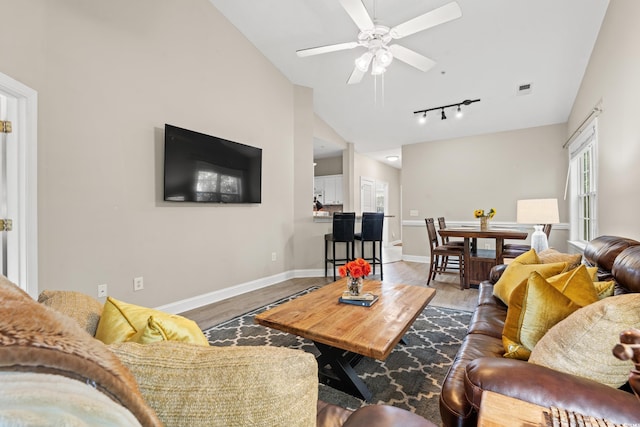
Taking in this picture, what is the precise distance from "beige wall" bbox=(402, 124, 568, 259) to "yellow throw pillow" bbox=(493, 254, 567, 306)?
3813mm

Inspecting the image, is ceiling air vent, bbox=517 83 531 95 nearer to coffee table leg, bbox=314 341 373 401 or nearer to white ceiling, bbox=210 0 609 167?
white ceiling, bbox=210 0 609 167

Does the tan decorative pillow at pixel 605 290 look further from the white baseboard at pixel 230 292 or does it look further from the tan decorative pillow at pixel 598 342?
the white baseboard at pixel 230 292

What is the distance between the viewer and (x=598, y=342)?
859 mm

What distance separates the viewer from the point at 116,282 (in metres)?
2.46

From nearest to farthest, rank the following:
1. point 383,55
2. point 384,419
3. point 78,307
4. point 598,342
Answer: point 384,419 < point 598,342 < point 78,307 < point 383,55

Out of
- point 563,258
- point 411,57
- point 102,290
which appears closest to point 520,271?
point 563,258

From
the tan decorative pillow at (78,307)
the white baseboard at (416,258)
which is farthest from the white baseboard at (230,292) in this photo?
the white baseboard at (416,258)

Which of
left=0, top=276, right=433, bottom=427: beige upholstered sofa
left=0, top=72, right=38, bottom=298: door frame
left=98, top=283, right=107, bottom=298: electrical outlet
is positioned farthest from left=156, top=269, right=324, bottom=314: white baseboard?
left=0, top=276, right=433, bottom=427: beige upholstered sofa

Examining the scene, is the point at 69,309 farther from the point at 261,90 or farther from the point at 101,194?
the point at 261,90

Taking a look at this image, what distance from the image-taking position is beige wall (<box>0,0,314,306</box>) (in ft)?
6.78

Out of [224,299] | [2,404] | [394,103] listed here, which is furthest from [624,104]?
[224,299]

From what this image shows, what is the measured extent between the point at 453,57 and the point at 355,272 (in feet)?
10.6

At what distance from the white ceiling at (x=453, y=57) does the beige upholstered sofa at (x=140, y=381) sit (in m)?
3.51

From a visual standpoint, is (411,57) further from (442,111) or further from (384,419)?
(384,419)
